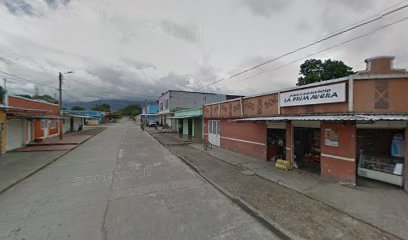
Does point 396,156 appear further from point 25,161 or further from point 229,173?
point 25,161

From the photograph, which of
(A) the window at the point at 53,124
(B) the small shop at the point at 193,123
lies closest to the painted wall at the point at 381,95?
(B) the small shop at the point at 193,123

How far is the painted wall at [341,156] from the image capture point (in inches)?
252

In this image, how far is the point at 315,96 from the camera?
24.6ft

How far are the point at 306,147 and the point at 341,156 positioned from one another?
332 cm

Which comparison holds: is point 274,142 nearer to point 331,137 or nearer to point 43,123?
point 331,137

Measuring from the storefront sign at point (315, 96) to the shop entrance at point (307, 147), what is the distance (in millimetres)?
1448

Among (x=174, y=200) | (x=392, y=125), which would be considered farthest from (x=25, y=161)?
(x=392, y=125)

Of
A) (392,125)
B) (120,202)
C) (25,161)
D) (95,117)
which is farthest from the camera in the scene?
(95,117)

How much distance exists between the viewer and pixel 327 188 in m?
6.24

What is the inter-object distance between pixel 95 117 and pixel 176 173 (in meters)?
56.7

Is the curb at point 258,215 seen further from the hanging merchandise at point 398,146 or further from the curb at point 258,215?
the hanging merchandise at point 398,146

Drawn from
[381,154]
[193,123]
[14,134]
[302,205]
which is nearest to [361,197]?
[302,205]

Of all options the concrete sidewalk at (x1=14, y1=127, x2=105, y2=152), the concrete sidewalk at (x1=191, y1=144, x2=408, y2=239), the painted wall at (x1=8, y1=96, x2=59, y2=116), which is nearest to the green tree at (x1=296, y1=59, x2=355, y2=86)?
the concrete sidewalk at (x1=191, y1=144, x2=408, y2=239)

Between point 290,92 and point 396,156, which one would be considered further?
point 290,92
